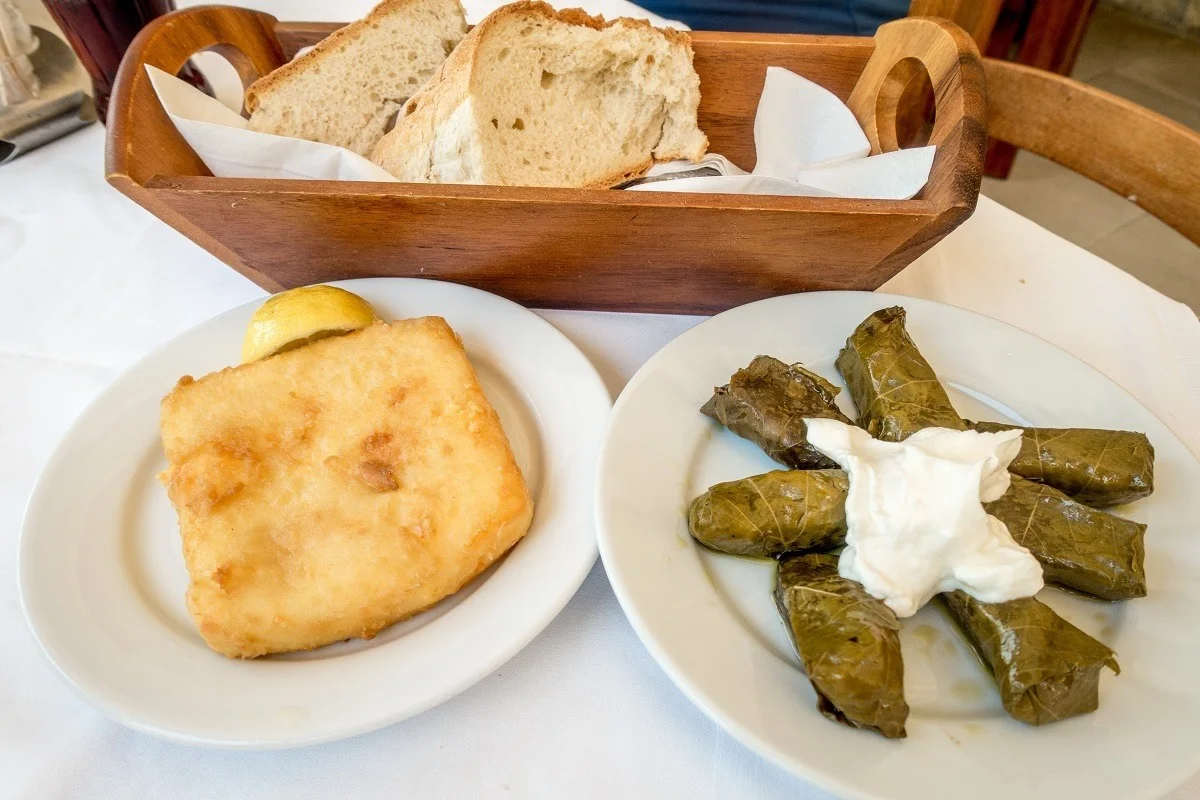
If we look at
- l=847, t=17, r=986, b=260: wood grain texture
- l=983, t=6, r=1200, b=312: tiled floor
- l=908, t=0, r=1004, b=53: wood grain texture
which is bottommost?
l=983, t=6, r=1200, b=312: tiled floor

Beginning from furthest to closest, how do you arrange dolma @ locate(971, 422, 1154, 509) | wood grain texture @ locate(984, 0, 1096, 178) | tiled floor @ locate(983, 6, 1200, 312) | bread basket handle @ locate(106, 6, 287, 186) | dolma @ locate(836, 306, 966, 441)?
1. tiled floor @ locate(983, 6, 1200, 312)
2. wood grain texture @ locate(984, 0, 1096, 178)
3. bread basket handle @ locate(106, 6, 287, 186)
4. dolma @ locate(836, 306, 966, 441)
5. dolma @ locate(971, 422, 1154, 509)

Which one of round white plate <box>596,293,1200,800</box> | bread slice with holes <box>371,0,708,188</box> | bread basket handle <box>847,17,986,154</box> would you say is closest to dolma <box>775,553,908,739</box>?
round white plate <box>596,293,1200,800</box>

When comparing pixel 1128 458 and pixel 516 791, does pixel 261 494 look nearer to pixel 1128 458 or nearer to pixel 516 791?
pixel 516 791

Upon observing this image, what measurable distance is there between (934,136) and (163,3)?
197cm

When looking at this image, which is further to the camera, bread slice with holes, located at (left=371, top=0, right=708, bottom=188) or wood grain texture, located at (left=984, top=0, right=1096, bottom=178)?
wood grain texture, located at (left=984, top=0, right=1096, bottom=178)

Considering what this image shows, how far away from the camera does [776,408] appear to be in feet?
3.96

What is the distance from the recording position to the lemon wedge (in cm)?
133

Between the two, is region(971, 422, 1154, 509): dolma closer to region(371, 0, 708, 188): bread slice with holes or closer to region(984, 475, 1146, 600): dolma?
region(984, 475, 1146, 600): dolma

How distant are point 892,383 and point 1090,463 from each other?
323 mm

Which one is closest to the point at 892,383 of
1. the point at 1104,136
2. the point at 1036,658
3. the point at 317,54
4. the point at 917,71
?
the point at 1036,658

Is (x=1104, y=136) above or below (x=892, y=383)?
above

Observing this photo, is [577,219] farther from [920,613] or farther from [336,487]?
[920,613]

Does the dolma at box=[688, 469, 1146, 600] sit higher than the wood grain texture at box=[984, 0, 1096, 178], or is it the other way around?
the wood grain texture at box=[984, 0, 1096, 178]

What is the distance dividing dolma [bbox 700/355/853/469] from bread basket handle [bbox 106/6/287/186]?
113 cm
